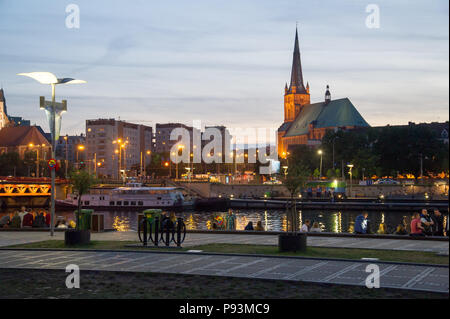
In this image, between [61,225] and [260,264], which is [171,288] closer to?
[260,264]

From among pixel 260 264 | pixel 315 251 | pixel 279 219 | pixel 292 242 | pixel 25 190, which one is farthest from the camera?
pixel 25 190

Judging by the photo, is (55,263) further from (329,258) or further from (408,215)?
(408,215)

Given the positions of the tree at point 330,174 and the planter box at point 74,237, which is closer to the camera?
the planter box at point 74,237

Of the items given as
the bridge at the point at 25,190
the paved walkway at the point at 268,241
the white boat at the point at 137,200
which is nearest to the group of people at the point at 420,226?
the paved walkway at the point at 268,241

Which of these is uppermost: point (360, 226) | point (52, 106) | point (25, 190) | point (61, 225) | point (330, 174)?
point (52, 106)

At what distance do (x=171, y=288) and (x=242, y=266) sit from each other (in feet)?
12.2

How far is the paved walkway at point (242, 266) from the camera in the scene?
42.2ft

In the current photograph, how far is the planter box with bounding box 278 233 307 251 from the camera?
58.5 feet

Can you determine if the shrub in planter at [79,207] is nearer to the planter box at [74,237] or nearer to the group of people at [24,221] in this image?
the planter box at [74,237]

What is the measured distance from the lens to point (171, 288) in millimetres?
12164

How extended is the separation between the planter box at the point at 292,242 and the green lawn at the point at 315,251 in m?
0.25

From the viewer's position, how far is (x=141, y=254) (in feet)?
60.8

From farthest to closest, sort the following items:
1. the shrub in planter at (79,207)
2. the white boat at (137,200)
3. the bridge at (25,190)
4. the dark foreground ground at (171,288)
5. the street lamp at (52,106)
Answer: the bridge at (25,190) < the white boat at (137,200) < the street lamp at (52,106) < the shrub in planter at (79,207) < the dark foreground ground at (171,288)

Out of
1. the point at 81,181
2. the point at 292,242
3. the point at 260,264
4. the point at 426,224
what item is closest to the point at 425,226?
the point at 426,224
